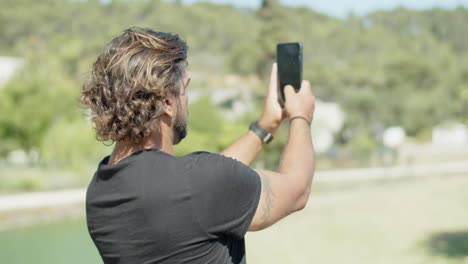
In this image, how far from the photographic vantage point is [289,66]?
155cm

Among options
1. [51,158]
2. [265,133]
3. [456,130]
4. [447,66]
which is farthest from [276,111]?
[447,66]

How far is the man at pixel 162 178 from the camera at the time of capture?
1219mm

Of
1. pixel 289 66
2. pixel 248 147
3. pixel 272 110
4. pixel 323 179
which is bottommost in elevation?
pixel 323 179

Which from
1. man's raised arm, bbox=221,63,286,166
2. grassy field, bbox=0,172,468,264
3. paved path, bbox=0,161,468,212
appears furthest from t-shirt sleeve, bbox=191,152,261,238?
paved path, bbox=0,161,468,212

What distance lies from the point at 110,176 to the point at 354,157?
1091 inches

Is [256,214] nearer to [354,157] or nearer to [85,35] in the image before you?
[354,157]

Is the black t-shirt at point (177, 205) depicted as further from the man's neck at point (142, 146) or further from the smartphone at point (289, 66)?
the smartphone at point (289, 66)

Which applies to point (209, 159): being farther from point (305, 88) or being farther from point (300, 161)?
point (305, 88)

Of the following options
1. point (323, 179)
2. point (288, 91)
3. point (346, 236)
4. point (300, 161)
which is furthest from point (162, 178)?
point (323, 179)

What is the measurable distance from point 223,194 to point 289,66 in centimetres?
50

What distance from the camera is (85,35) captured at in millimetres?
58344

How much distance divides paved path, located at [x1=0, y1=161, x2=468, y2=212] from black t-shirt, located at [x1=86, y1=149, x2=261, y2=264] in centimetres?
1362

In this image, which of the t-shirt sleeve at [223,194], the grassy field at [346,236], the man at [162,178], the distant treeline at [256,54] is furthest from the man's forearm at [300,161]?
the grassy field at [346,236]

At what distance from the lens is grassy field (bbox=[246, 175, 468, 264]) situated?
9188 millimetres
